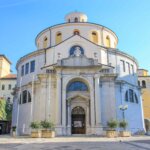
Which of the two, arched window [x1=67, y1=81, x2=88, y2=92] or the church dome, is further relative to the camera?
the church dome

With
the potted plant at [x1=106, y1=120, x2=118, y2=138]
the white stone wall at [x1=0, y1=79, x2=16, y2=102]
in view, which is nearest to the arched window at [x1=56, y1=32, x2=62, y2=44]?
the potted plant at [x1=106, y1=120, x2=118, y2=138]

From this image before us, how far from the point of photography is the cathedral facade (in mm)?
33062

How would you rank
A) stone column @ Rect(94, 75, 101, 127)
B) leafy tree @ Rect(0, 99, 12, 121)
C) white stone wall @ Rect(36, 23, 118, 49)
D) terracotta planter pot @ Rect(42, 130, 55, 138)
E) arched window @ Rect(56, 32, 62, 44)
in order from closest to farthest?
terracotta planter pot @ Rect(42, 130, 55, 138)
stone column @ Rect(94, 75, 101, 127)
white stone wall @ Rect(36, 23, 118, 49)
arched window @ Rect(56, 32, 62, 44)
leafy tree @ Rect(0, 99, 12, 121)

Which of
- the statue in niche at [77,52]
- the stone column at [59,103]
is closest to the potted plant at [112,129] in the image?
the stone column at [59,103]

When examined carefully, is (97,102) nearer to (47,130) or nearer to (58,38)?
(47,130)

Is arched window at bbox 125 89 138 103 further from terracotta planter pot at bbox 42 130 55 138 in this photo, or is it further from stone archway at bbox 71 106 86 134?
terracotta planter pot at bbox 42 130 55 138

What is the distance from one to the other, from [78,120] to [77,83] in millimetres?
5330

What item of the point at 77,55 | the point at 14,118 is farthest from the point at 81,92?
the point at 14,118

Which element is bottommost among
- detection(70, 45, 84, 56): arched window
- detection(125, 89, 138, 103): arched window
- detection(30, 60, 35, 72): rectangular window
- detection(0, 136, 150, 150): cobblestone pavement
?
detection(0, 136, 150, 150): cobblestone pavement

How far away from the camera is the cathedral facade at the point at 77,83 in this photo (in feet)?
108

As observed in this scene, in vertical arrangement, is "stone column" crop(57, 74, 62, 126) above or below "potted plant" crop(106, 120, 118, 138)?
above

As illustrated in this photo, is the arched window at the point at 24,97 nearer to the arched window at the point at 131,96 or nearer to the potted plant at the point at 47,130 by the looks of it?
the potted plant at the point at 47,130

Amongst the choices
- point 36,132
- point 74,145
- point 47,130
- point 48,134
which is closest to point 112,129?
point 48,134

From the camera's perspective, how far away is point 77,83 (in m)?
35.0
